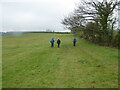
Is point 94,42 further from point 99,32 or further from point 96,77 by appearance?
point 96,77

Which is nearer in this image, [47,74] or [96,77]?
[96,77]

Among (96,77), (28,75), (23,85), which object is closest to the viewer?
(23,85)

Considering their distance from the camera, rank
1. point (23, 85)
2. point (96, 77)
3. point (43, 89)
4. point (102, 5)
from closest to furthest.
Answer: point (43, 89), point (23, 85), point (96, 77), point (102, 5)

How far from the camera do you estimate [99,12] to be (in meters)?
27.8

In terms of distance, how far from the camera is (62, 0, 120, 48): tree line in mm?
27109

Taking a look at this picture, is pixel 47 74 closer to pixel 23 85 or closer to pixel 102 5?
pixel 23 85

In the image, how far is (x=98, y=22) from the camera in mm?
28641

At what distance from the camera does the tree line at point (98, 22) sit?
27.1 meters

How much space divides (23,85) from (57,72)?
2635 millimetres

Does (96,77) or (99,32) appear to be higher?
(99,32)

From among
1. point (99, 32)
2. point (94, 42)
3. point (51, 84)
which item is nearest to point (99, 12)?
point (99, 32)

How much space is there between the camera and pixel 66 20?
94.5ft

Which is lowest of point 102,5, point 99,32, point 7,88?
point 7,88

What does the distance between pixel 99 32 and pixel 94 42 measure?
3010mm
